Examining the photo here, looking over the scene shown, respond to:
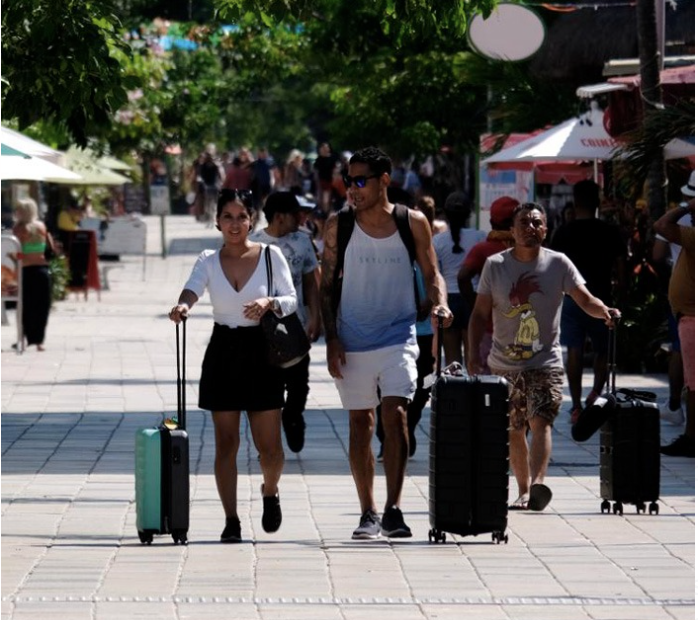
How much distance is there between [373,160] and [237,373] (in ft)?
3.89

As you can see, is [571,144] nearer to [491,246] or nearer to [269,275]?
[491,246]

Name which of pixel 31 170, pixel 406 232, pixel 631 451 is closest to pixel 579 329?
pixel 631 451

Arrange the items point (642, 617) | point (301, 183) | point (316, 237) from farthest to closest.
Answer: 1. point (301, 183)
2. point (316, 237)
3. point (642, 617)

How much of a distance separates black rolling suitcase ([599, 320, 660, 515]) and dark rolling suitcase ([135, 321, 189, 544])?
2.12 m

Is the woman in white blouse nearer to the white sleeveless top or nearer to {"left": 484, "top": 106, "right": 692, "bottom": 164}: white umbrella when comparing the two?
the white sleeveless top

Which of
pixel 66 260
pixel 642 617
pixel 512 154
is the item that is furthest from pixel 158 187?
pixel 642 617

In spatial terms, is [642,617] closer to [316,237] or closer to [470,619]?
[470,619]

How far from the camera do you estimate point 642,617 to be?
7.03 metres

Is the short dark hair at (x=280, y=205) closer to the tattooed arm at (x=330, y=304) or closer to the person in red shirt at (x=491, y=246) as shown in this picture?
the person in red shirt at (x=491, y=246)

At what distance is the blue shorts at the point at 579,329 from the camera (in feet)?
46.6

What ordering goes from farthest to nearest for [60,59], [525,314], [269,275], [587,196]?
[587,196]
[60,59]
[525,314]
[269,275]

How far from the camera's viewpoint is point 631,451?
30.8 ft

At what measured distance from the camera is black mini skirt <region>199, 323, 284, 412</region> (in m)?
8.92

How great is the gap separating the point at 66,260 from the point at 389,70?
5.62m
